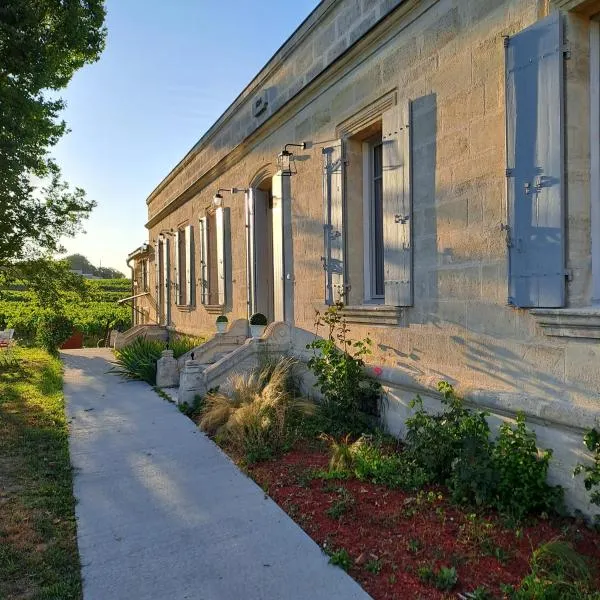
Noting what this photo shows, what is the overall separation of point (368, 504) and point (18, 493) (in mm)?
2957

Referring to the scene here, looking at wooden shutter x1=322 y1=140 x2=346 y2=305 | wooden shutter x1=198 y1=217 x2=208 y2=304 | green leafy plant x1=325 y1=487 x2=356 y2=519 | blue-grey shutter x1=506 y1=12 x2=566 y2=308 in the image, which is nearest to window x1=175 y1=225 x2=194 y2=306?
wooden shutter x1=198 y1=217 x2=208 y2=304

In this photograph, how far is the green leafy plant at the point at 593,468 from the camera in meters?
3.13

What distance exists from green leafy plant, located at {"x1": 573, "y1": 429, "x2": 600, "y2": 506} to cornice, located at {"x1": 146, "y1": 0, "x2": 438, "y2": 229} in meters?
4.00

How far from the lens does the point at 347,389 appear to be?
5.63 meters

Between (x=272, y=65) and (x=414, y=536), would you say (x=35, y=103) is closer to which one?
(x=272, y=65)

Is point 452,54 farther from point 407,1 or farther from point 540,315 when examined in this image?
point 540,315

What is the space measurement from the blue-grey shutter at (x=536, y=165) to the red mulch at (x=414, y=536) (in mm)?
1588

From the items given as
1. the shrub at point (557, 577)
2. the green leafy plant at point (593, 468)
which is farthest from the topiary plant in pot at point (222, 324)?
the shrub at point (557, 577)

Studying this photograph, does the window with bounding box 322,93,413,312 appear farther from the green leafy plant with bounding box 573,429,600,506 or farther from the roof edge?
the green leafy plant with bounding box 573,429,600,506

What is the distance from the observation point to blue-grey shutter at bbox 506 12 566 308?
11.8 feet

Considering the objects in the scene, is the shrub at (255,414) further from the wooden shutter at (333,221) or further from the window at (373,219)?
the window at (373,219)

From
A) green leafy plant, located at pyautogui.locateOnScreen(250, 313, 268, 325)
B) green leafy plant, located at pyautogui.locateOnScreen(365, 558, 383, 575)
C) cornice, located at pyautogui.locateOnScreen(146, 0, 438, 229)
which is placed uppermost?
cornice, located at pyautogui.locateOnScreen(146, 0, 438, 229)

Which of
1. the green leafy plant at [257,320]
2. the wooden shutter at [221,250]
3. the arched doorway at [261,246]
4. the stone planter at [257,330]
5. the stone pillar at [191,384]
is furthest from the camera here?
the wooden shutter at [221,250]

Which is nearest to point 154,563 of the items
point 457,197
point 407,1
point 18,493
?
point 18,493
